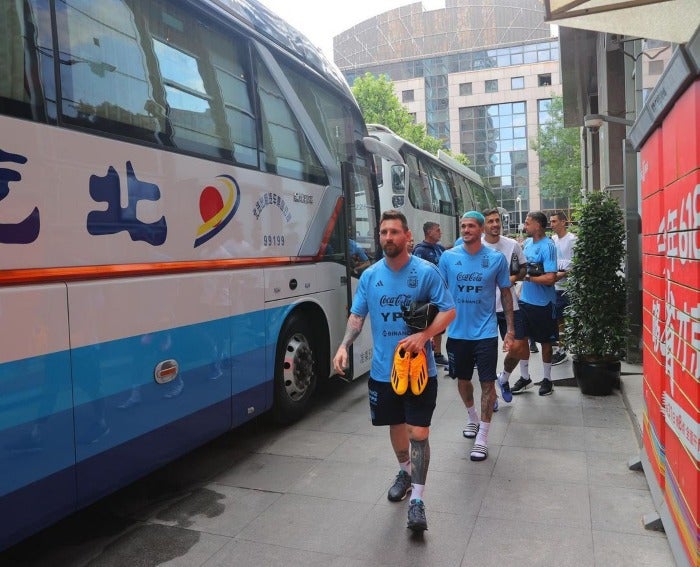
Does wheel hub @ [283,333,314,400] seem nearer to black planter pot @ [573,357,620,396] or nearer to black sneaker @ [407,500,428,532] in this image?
black sneaker @ [407,500,428,532]

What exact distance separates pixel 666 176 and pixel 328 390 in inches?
194

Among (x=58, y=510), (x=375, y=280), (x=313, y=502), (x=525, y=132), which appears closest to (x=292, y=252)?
(x=375, y=280)

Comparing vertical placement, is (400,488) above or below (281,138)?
below

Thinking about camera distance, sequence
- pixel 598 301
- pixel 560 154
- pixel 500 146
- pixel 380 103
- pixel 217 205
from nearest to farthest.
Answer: pixel 217 205 → pixel 598 301 → pixel 380 103 → pixel 560 154 → pixel 500 146

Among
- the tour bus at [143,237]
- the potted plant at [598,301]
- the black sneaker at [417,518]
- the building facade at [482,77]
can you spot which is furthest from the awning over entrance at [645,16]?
the building facade at [482,77]

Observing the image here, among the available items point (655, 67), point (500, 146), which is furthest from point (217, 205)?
point (500, 146)

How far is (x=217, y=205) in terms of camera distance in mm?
4355

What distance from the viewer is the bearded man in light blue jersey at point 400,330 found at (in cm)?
362

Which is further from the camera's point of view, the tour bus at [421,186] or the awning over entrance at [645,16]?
the tour bus at [421,186]

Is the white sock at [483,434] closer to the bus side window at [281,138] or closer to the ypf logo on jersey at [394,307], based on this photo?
the ypf logo on jersey at [394,307]

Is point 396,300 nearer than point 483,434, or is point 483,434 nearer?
point 396,300

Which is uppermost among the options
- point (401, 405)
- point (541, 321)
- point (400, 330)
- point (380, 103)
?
point (380, 103)

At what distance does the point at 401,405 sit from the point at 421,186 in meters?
11.4

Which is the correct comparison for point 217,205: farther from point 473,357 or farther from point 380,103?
point 380,103
